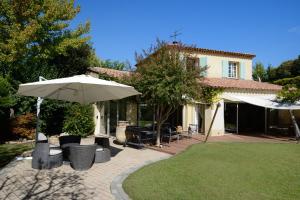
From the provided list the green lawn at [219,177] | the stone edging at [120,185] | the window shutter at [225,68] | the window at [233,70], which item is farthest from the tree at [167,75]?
the window at [233,70]

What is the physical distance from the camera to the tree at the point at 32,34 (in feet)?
68.1

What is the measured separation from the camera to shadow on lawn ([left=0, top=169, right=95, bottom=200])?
841 centimetres

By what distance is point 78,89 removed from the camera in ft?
44.3

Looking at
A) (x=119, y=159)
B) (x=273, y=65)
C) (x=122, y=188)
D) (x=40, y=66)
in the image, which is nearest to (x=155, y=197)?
(x=122, y=188)

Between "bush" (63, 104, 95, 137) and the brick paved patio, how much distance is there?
9.24 m

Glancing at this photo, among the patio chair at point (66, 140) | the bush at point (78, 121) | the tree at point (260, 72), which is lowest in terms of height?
the patio chair at point (66, 140)

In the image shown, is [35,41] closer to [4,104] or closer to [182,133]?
[4,104]

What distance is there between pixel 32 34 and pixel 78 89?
10108 millimetres

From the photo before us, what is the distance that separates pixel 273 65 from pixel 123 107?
4559 centimetres

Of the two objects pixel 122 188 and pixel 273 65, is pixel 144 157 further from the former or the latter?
pixel 273 65

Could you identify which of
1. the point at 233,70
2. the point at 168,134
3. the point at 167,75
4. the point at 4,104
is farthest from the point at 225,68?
the point at 4,104

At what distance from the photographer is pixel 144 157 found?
48.4 ft

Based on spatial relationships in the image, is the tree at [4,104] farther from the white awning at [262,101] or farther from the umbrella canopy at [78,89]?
the white awning at [262,101]

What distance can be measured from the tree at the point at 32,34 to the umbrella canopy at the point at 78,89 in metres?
8.62
